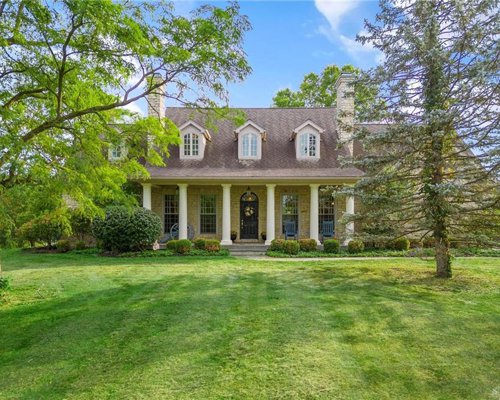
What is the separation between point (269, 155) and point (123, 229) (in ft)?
26.0

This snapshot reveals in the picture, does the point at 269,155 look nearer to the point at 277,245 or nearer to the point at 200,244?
the point at 277,245

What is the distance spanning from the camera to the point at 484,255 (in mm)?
13047

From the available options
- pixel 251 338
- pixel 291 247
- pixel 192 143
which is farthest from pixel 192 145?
pixel 251 338

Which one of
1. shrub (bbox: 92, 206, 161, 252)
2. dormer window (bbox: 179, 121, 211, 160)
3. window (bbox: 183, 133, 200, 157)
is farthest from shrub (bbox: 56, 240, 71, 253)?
window (bbox: 183, 133, 200, 157)

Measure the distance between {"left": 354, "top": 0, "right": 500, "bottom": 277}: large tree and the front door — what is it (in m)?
9.05

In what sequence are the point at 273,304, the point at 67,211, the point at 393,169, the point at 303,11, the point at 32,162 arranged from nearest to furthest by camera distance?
the point at 32,162, the point at 273,304, the point at 67,211, the point at 393,169, the point at 303,11

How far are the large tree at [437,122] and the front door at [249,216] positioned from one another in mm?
9047

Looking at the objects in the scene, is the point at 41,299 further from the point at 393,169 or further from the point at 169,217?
the point at 169,217

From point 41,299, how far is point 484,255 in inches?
559

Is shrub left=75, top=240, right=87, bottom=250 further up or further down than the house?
further down

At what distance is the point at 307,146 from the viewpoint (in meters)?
17.3

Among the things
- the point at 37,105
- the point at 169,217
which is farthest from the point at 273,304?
the point at 169,217

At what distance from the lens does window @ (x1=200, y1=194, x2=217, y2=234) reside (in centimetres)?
1791

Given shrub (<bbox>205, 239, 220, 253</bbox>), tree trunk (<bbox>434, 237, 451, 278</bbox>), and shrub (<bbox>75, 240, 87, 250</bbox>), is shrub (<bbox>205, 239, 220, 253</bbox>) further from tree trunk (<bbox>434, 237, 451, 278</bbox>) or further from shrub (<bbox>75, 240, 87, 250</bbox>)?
tree trunk (<bbox>434, 237, 451, 278</bbox>)
